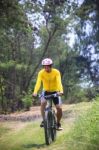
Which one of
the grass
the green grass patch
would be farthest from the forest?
the green grass patch

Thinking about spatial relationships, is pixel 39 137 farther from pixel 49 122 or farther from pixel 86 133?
pixel 86 133

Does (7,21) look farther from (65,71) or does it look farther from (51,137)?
(65,71)

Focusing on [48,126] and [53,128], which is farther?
[53,128]

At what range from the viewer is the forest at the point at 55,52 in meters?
24.3

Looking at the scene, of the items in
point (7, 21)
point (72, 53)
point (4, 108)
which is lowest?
point (4, 108)

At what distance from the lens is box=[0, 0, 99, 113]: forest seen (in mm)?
24331

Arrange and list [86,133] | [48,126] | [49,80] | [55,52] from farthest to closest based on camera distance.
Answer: [55,52] → [49,80] → [48,126] → [86,133]

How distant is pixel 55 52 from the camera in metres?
39.5

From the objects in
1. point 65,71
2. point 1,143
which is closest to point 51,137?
point 1,143

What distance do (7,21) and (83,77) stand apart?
61.5ft

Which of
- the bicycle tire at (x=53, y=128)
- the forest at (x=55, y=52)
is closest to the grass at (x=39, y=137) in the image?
the bicycle tire at (x=53, y=128)

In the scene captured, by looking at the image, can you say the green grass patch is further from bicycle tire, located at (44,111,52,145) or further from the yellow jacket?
the yellow jacket

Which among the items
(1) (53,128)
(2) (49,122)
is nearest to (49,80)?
(2) (49,122)

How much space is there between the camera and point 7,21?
642 inches
